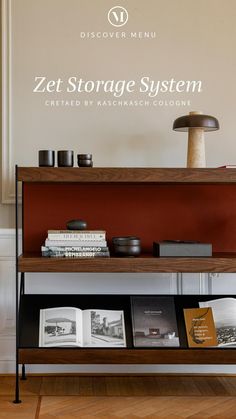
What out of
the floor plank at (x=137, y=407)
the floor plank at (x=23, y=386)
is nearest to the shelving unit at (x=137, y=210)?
the floor plank at (x=23, y=386)

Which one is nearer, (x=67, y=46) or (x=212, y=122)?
(x=212, y=122)

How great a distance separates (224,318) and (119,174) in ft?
3.06

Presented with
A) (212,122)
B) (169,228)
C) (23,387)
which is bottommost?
(23,387)

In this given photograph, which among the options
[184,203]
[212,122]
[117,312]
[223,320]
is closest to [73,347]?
[117,312]

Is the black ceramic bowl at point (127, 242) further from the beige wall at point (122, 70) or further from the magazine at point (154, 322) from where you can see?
the beige wall at point (122, 70)

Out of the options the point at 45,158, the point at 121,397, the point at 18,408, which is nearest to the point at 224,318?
the point at 121,397

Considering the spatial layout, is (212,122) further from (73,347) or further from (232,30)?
(73,347)

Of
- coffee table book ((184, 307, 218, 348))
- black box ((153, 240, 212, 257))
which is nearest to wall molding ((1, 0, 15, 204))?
black box ((153, 240, 212, 257))

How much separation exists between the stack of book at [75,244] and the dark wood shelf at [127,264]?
6cm

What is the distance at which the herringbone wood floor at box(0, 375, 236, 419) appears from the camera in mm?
2760

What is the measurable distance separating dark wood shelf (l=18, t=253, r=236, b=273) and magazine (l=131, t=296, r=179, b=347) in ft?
1.10

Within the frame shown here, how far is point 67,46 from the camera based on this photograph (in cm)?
329

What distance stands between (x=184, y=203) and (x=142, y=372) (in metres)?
0.97

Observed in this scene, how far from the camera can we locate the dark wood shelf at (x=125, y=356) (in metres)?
2.91
